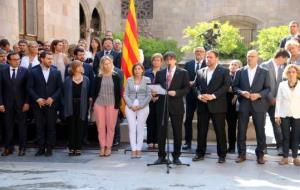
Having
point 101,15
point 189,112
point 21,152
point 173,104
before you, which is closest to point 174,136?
point 173,104

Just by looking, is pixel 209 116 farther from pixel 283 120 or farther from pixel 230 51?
pixel 230 51

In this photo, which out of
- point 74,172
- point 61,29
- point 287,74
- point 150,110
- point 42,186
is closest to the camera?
point 42,186

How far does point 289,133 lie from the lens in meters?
8.41

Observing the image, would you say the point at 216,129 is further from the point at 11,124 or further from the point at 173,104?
the point at 11,124

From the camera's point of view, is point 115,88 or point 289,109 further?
point 115,88

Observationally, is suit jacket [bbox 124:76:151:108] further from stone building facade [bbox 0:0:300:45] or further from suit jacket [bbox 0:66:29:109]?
stone building facade [bbox 0:0:300:45]

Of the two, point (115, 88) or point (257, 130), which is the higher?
point (115, 88)

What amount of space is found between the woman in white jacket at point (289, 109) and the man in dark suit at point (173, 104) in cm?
157

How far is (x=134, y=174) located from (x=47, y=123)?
7.98 feet

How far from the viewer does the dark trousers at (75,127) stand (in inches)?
360

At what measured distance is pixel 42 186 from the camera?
22.4 feet

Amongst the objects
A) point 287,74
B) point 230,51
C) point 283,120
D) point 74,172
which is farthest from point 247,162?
point 230,51

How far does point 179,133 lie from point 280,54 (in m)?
2.32

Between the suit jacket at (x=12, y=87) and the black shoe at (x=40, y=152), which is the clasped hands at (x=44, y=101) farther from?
the black shoe at (x=40, y=152)
